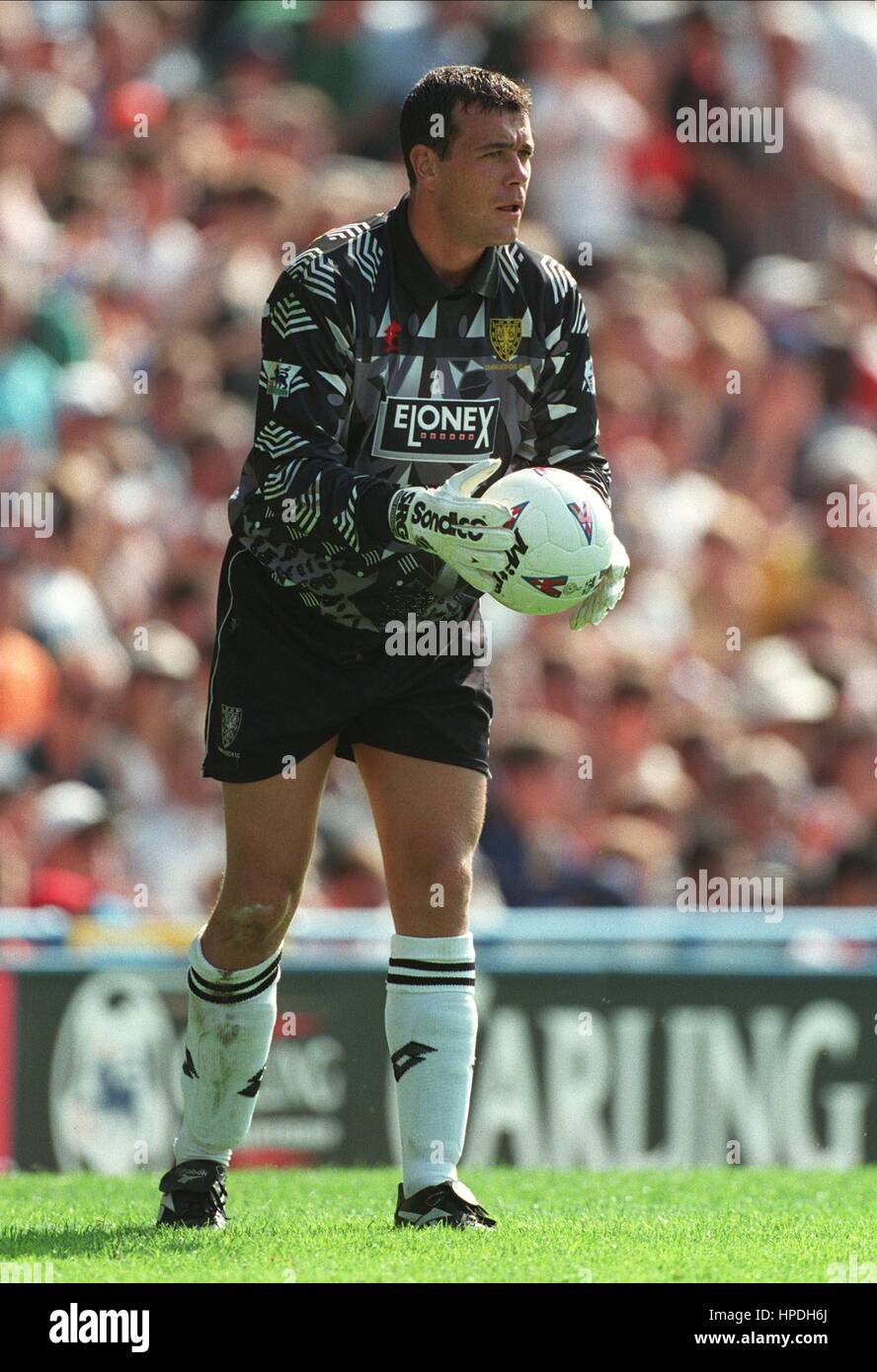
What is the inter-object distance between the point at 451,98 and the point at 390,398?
2.40ft

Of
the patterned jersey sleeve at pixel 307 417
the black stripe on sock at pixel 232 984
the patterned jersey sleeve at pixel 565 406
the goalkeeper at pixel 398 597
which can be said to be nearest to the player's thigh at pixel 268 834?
the goalkeeper at pixel 398 597

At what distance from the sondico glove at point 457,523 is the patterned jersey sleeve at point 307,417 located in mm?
105

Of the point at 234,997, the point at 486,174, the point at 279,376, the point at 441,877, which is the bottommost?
the point at 234,997

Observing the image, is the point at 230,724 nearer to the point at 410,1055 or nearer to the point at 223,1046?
the point at 223,1046

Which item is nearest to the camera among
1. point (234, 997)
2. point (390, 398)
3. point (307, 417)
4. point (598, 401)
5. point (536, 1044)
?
point (307, 417)

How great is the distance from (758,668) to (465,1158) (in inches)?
142

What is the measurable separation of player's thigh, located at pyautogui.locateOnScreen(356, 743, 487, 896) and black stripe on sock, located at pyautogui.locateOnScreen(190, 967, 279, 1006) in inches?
15.6

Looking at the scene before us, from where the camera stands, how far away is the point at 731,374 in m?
12.9

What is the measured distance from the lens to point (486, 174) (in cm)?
535

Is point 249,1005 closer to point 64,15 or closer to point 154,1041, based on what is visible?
point 154,1041

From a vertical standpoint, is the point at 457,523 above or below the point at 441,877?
above
